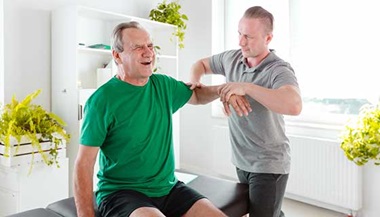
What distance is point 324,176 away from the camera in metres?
2.81

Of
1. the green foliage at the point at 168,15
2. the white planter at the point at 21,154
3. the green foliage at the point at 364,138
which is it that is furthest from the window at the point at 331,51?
the white planter at the point at 21,154

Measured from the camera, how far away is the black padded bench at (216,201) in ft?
4.94

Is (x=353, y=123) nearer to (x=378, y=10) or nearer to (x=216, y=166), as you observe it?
(x=378, y=10)

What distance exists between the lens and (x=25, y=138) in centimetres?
236

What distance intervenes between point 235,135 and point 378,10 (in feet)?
5.55

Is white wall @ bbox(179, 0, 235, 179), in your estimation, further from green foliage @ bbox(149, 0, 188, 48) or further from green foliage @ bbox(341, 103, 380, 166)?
green foliage @ bbox(341, 103, 380, 166)

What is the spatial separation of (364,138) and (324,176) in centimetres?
49

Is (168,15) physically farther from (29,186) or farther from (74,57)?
(29,186)

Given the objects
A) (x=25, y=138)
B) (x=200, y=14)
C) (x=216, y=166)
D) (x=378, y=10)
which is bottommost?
(x=216, y=166)

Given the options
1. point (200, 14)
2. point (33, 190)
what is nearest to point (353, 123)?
point (200, 14)

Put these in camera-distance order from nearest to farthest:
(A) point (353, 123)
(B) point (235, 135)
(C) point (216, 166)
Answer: (B) point (235, 135), (A) point (353, 123), (C) point (216, 166)

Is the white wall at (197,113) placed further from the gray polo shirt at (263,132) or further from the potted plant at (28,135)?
the gray polo shirt at (263,132)

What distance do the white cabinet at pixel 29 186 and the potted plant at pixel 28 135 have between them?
0.06 meters

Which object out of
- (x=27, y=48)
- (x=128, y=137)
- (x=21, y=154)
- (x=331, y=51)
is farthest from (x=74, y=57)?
(x=331, y=51)
